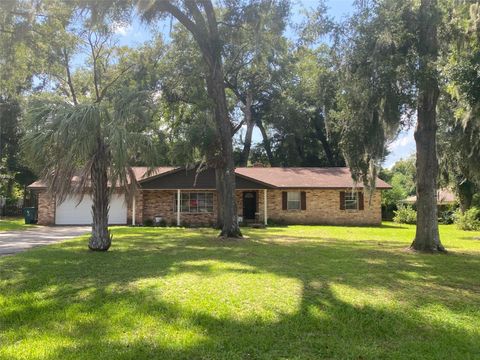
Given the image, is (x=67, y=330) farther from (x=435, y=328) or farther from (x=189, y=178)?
(x=189, y=178)

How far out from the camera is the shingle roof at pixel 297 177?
1069 inches

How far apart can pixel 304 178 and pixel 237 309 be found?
23126mm

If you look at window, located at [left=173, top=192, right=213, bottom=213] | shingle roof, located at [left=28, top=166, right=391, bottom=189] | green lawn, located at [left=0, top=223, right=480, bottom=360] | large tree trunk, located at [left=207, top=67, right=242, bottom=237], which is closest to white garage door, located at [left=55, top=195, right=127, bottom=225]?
shingle roof, located at [left=28, top=166, right=391, bottom=189]

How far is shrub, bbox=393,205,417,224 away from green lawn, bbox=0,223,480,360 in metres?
20.3

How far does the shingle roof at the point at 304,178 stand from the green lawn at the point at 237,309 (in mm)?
16601

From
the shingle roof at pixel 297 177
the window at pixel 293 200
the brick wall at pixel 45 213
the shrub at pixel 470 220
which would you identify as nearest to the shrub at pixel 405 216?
the shingle roof at pixel 297 177

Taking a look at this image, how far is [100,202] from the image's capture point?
12508 mm

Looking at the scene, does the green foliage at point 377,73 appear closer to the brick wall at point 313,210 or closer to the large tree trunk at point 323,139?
the brick wall at point 313,210

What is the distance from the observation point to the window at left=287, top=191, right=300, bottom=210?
2777cm

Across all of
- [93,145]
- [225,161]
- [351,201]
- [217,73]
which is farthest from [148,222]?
[93,145]

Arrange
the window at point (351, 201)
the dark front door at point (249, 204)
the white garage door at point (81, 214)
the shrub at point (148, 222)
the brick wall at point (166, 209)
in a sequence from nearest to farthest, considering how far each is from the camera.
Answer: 1. the shrub at point (148, 222)
2. the white garage door at point (81, 214)
3. the brick wall at point (166, 209)
4. the window at point (351, 201)
5. the dark front door at point (249, 204)

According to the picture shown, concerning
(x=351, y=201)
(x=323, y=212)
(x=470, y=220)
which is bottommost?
(x=470, y=220)

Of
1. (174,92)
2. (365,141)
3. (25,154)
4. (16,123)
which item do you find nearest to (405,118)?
(365,141)

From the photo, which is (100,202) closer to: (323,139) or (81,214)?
(81,214)
